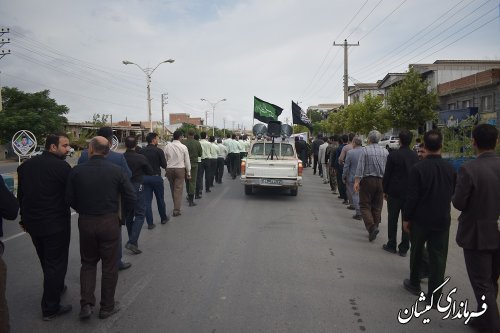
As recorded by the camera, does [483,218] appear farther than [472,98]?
No

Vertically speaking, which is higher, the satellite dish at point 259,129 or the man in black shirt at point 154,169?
the satellite dish at point 259,129

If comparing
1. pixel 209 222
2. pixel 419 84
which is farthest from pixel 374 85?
pixel 209 222

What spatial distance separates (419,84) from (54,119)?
3708cm

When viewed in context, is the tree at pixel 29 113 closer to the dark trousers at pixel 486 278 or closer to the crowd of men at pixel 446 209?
the crowd of men at pixel 446 209

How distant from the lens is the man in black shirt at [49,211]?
427 cm

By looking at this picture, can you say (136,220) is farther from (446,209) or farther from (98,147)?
(446,209)

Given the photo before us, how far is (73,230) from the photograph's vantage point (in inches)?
334

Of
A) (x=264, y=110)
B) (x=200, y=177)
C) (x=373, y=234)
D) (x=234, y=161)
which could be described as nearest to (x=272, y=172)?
(x=200, y=177)

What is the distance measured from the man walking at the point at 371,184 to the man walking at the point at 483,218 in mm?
3469

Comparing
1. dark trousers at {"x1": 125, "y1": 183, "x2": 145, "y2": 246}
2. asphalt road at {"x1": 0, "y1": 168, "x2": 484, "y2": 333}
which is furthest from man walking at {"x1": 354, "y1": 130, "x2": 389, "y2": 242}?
dark trousers at {"x1": 125, "y1": 183, "x2": 145, "y2": 246}

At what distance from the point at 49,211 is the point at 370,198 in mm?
5327

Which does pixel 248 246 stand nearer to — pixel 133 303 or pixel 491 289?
pixel 133 303

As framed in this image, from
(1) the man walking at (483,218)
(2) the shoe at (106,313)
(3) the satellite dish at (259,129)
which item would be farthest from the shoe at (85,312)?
(3) the satellite dish at (259,129)

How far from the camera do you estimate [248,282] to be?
17.3 feet
